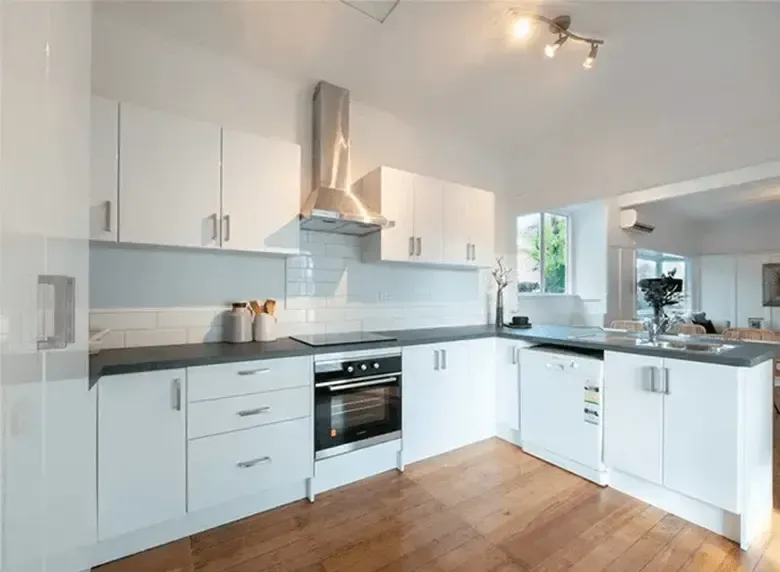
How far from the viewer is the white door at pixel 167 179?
194cm

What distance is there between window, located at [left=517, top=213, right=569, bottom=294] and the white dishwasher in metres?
1.54

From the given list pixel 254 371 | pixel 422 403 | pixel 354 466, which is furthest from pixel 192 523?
pixel 422 403

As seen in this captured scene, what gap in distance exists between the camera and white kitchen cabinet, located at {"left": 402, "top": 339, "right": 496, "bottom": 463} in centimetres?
259

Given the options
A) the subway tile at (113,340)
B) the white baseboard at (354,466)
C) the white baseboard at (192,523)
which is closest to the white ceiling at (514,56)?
the subway tile at (113,340)

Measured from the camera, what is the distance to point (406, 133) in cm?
331

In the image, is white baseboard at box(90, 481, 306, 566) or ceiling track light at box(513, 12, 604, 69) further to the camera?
ceiling track light at box(513, 12, 604, 69)

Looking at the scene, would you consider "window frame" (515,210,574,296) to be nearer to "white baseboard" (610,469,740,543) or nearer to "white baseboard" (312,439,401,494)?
"white baseboard" (610,469,740,543)

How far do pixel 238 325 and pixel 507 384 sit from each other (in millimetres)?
2017

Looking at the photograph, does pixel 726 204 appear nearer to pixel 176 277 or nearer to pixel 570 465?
pixel 570 465

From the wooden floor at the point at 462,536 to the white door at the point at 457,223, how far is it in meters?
1.66

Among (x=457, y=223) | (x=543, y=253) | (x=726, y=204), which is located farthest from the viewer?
(x=726, y=204)

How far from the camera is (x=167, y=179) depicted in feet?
6.69

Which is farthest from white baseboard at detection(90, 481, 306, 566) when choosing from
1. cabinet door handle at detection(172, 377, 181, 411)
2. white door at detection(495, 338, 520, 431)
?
white door at detection(495, 338, 520, 431)

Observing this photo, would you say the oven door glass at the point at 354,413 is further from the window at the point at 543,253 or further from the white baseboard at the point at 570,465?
the window at the point at 543,253
